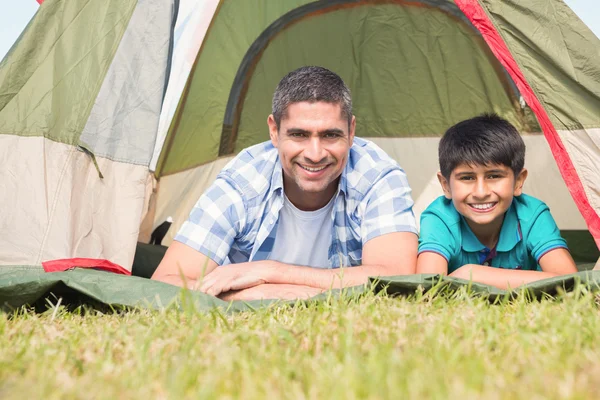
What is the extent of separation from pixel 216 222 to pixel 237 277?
1.10ft

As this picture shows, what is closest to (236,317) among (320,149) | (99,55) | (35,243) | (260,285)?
(260,285)

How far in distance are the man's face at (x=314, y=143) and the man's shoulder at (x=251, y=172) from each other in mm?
104

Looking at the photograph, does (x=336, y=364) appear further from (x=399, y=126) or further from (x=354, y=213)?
(x=399, y=126)

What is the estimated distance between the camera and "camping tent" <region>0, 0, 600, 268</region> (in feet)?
7.13

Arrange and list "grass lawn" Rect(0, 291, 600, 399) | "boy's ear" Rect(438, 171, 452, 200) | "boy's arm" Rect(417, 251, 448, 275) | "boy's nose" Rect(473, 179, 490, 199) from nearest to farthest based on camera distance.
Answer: "grass lawn" Rect(0, 291, 600, 399) < "boy's arm" Rect(417, 251, 448, 275) < "boy's nose" Rect(473, 179, 490, 199) < "boy's ear" Rect(438, 171, 452, 200)

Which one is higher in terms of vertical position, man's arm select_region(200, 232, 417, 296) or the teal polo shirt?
the teal polo shirt

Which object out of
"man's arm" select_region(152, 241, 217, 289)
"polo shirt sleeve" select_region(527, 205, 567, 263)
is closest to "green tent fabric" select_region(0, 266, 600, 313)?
"man's arm" select_region(152, 241, 217, 289)

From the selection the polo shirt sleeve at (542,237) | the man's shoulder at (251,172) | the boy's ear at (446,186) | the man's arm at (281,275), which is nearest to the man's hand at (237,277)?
the man's arm at (281,275)

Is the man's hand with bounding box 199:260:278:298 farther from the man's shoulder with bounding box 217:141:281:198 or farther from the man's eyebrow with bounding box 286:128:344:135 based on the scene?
the man's eyebrow with bounding box 286:128:344:135

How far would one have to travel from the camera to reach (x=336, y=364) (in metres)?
0.94

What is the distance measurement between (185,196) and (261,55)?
886mm

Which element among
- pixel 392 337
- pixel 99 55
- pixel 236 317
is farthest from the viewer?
pixel 99 55

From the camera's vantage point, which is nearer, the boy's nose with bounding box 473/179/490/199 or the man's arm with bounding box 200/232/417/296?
the man's arm with bounding box 200/232/417/296

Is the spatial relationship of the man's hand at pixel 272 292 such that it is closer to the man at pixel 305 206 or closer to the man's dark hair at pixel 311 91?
the man at pixel 305 206
